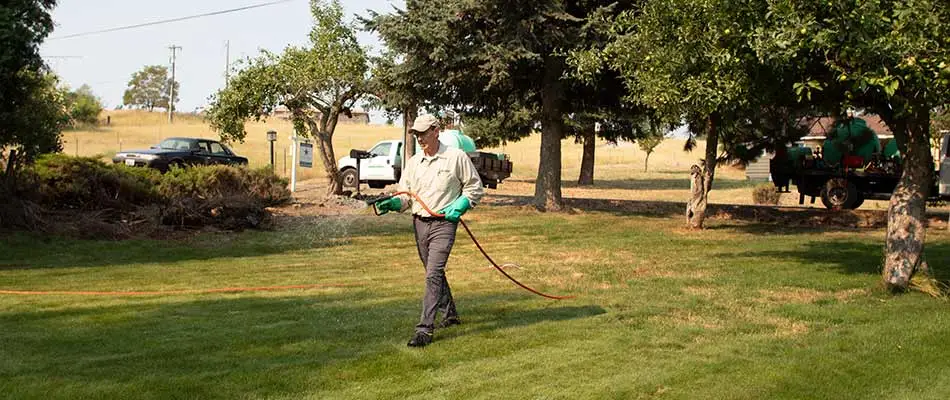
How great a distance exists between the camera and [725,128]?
22.2 meters

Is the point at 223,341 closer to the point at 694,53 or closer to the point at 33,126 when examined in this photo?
the point at 694,53

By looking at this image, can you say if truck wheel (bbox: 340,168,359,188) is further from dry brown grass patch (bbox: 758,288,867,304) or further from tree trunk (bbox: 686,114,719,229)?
dry brown grass patch (bbox: 758,288,867,304)

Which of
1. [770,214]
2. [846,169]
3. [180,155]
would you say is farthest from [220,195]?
[846,169]

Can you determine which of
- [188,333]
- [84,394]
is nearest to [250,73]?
[188,333]

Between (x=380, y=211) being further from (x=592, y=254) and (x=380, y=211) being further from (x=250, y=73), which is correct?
(x=250, y=73)

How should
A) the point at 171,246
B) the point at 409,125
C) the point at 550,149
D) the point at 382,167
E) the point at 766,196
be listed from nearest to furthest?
the point at 171,246 → the point at 550,149 → the point at 409,125 → the point at 766,196 → the point at 382,167

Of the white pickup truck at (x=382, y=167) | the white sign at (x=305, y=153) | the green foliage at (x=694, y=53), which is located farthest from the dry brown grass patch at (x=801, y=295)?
the white pickup truck at (x=382, y=167)

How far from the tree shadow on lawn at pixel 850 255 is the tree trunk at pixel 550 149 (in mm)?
8229

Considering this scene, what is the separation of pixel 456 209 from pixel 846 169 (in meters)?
20.4

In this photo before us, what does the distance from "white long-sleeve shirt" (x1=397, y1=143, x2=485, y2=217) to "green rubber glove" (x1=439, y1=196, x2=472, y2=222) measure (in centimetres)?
4

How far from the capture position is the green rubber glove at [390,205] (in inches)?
321

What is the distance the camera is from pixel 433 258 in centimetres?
803

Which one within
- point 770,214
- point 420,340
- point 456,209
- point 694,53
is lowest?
point 420,340

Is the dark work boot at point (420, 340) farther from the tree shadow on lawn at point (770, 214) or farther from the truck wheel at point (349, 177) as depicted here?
the truck wheel at point (349, 177)
